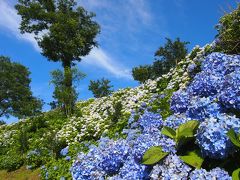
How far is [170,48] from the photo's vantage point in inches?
1277

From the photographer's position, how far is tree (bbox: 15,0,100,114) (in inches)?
1219

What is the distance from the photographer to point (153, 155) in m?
4.25

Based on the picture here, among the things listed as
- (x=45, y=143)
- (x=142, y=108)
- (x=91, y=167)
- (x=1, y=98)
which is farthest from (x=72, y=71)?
(x=1, y=98)

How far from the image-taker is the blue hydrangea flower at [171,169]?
3.96 m

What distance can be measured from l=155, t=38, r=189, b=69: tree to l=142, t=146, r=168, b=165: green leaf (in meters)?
27.4

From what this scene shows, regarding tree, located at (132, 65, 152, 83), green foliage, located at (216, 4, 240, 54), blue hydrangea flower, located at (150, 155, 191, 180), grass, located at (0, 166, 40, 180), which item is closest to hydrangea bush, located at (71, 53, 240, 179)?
blue hydrangea flower, located at (150, 155, 191, 180)

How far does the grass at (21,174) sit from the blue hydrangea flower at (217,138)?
10.2 m

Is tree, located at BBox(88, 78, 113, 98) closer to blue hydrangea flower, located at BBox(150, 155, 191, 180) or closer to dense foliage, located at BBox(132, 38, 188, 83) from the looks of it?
dense foliage, located at BBox(132, 38, 188, 83)

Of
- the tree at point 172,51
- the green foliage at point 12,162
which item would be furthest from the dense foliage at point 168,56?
the green foliage at point 12,162

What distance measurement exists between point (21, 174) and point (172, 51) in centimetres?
2009

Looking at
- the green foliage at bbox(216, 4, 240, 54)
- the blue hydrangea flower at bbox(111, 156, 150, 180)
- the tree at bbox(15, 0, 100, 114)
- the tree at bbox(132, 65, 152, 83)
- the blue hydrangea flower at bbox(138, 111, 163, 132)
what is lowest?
the blue hydrangea flower at bbox(111, 156, 150, 180)


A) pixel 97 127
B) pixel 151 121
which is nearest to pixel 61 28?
pixel 97 127

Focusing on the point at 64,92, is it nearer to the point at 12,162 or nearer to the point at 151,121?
the point at 12,162

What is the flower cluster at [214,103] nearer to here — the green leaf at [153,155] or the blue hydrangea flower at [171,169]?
the blue hydrangea flower at [171,169]
